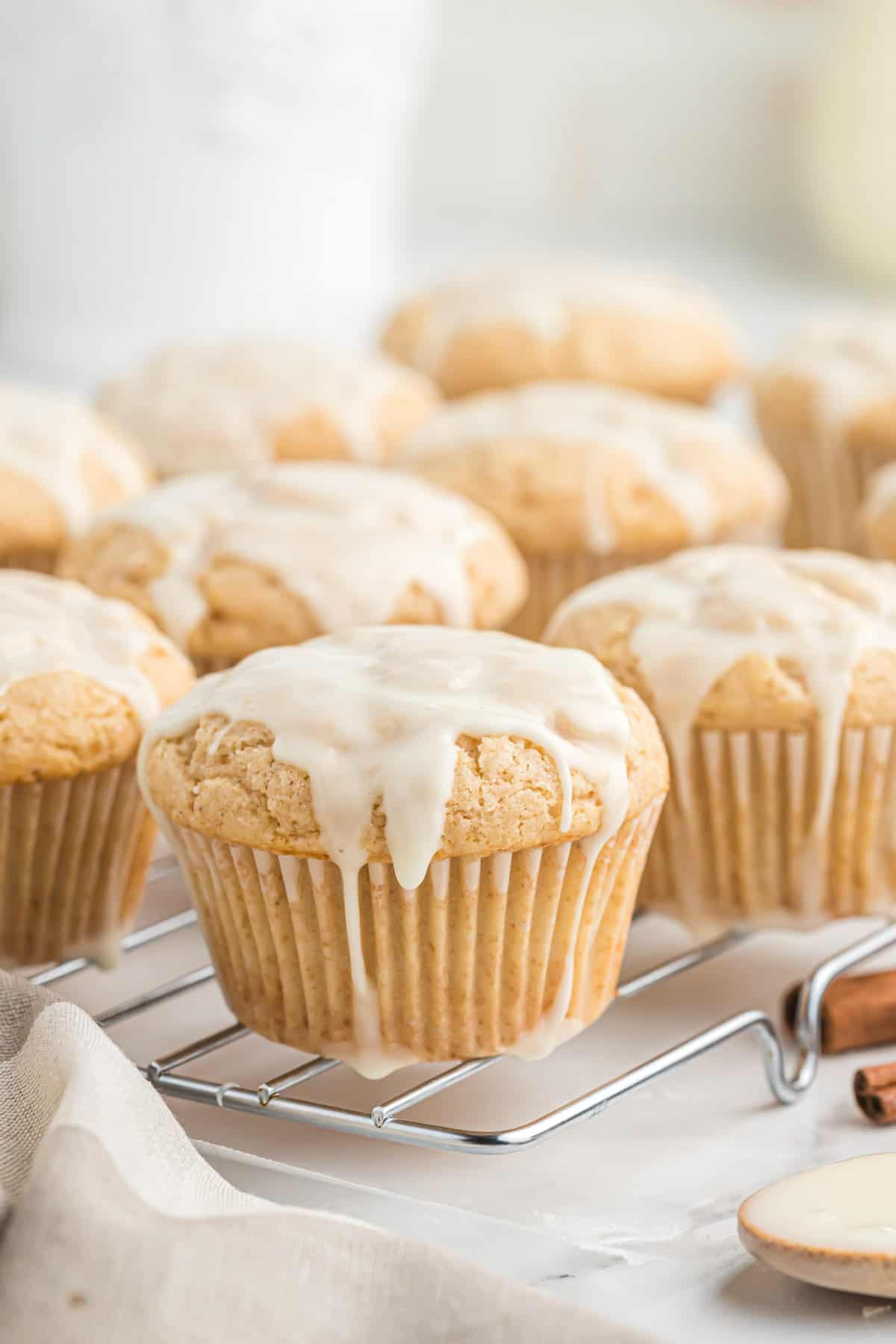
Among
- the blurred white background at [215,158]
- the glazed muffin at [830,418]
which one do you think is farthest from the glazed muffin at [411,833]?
the blurred white background at [215,158]

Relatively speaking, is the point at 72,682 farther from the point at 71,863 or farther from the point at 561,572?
the point at 561,572

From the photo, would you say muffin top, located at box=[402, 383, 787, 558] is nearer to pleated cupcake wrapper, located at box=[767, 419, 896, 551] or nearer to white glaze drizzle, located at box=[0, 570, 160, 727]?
pleated cupcake wrapper, located at box=[767, 419, 896, 551]

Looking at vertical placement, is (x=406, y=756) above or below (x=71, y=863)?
above

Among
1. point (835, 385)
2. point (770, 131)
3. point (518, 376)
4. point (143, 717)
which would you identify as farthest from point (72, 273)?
point (770, 131)

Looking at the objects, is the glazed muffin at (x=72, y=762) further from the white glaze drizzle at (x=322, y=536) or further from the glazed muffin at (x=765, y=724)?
the glazed muffin at (x=765, y=724)

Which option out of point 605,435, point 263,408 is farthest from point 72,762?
point 263,408

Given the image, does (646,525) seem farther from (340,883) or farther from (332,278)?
(332,278)

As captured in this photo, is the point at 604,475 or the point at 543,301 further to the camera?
the point at 543,301
